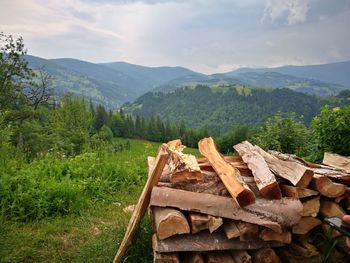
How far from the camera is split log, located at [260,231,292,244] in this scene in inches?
148

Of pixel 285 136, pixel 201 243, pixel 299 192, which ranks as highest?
pixel 299 192

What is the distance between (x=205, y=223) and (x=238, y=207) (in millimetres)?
400

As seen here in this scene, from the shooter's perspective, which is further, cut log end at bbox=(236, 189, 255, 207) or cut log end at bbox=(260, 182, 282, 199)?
cut log end at bbox=(260, 182, 282, 199)

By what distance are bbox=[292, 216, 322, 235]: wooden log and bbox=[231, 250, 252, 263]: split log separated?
2.28ft

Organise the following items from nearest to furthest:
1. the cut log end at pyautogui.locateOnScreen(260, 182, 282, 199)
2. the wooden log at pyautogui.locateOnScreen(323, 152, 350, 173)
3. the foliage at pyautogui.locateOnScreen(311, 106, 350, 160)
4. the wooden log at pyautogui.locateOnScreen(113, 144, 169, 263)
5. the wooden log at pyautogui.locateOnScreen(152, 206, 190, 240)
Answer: the wooden log at pyautogui.locateOnScreen(152, 206, 190, 240), the cut log end at pyautogui.locateOnScreen(260, 182, 282, 199), the wooden log at pyautogui.locateOnScreen(113, 144, 169, 263), the wooden log at pyautogui.locateOnScreen(323, 152, 350, 173), the foliage at pyautogui.locateOnScreen(311, 106, 350, 160)

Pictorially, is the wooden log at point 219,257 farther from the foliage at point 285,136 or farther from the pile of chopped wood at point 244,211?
the foliage at point 285,136

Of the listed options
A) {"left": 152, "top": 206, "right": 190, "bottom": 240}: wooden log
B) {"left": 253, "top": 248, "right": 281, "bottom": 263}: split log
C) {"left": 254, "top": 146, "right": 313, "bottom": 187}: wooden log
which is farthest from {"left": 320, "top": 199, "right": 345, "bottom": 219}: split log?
{"left": 152, "top": 206, "right": 190, "bottom": 240}: wooden log

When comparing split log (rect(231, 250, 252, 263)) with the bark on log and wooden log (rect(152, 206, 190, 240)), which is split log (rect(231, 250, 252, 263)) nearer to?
the bark on log

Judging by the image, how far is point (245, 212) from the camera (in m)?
3.73

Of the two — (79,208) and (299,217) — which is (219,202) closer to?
(299,217)

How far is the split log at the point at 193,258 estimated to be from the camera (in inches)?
148

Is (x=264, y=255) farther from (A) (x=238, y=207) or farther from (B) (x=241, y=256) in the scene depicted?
(A) (x=238, y=207)

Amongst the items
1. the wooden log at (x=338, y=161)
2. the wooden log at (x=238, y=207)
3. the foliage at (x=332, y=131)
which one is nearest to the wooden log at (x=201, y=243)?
the wooden log at (x=238, y=207)

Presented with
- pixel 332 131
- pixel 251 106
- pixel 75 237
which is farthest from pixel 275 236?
pixel 251 106
